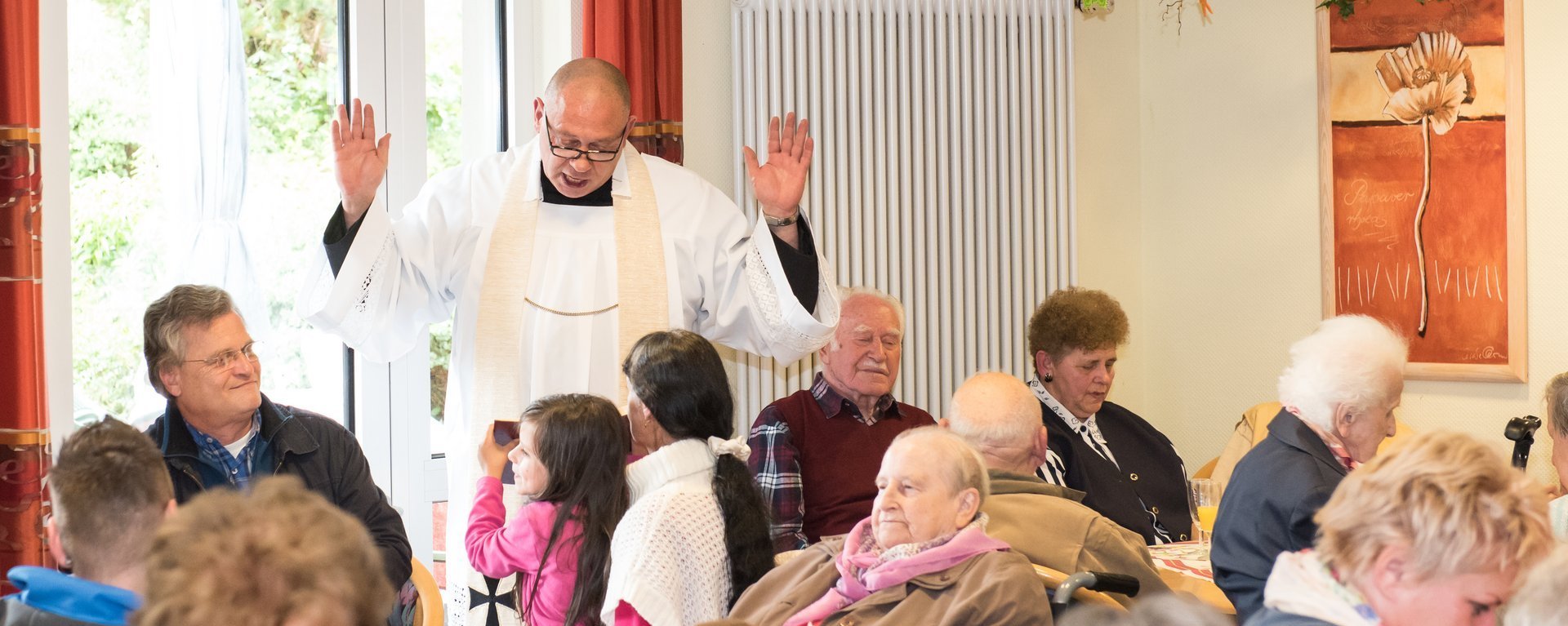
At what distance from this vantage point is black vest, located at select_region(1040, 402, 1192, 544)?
372 cm

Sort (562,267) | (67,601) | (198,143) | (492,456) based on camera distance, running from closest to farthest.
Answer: (67,601) → (492,456) → (562,267) → (198,143)

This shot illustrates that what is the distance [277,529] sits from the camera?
1161 millimetres

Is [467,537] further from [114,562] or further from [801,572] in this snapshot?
[114,562]

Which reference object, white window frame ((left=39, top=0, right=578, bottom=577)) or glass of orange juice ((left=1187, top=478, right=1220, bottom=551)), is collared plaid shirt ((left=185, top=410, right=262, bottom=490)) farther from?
glass of orange juice ((left=1187, top=478, right=1220, bottom=551))

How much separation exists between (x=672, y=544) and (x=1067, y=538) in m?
0.78

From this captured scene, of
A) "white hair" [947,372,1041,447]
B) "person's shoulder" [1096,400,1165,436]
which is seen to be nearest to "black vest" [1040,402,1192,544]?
"person's shoulder" [1096,400,1165,436]

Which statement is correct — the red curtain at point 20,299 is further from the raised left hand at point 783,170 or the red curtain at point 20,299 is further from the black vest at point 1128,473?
the black vest at point 1128,473

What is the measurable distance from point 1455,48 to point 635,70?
2434mm

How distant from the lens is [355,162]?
3.15 metres

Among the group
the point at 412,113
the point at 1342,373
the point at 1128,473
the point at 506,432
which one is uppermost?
the point at 412,113

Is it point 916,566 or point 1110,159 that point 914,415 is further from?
point 1110,159

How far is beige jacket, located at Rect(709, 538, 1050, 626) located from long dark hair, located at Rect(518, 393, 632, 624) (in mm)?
269

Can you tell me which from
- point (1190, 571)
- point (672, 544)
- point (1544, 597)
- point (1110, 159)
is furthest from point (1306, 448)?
point (1110, 159)

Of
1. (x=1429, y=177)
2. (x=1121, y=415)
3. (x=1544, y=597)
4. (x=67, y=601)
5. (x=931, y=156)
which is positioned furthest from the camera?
(x=931, y=156)
